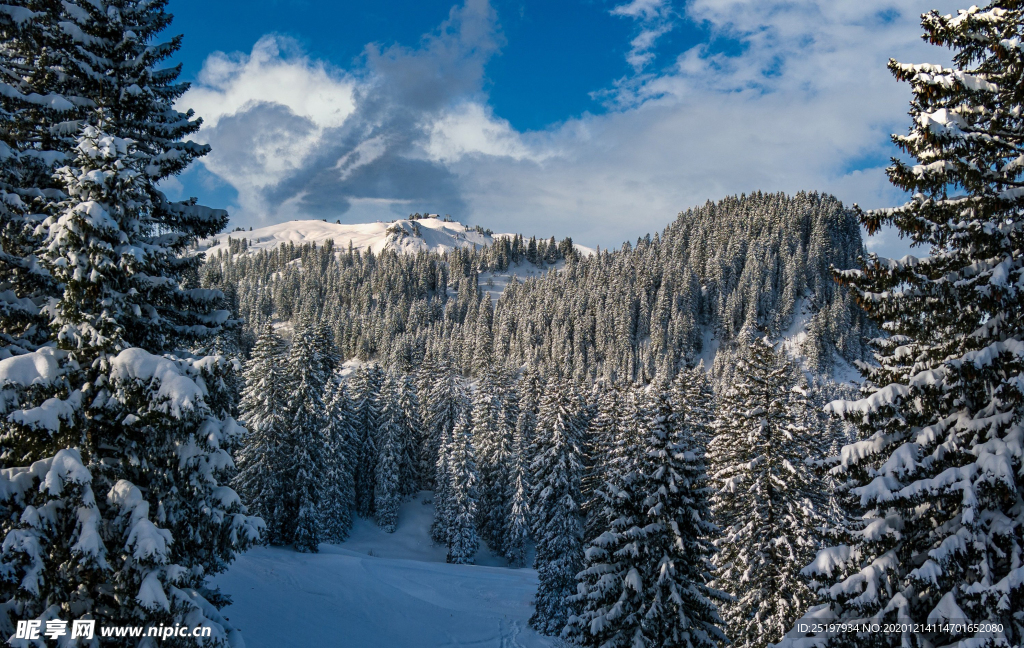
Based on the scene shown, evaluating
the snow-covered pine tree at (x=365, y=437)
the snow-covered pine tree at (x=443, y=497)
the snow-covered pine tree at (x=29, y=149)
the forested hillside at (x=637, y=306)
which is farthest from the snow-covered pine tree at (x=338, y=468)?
the forested hillside at (x=637, y=306)

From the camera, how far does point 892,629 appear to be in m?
8.02

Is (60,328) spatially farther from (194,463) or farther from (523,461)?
(523,461)

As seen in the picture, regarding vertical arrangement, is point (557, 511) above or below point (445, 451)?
below

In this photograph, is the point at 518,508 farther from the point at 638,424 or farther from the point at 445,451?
the point at 638,424

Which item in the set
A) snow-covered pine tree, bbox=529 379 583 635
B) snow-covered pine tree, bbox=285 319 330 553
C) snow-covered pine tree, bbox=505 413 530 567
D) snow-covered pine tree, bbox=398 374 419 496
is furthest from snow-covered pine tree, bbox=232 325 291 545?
snow-covered pine tree, bbox=398 374 419 496

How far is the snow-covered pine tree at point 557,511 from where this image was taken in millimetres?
27847

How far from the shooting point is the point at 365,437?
5519 cm

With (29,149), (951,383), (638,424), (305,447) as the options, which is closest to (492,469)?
(305,447)

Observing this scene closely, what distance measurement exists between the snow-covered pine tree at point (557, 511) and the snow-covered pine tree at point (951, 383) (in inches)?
835

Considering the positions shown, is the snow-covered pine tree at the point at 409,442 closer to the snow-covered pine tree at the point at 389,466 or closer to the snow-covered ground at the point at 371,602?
the snow-covered pine tree at the point at 389,466

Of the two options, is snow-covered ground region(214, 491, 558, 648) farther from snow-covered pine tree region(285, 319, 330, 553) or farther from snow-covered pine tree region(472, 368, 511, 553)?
snow-covered pine tree region(472, 368, 511, 553)

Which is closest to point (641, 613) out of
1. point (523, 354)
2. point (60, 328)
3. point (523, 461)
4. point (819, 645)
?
point (819, 645)

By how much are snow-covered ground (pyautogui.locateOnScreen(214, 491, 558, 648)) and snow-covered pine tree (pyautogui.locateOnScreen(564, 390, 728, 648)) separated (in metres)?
10.8

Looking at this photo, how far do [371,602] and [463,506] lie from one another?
1840cm
